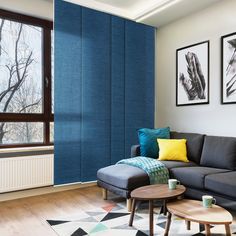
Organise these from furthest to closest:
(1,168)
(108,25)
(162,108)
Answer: (162,108) → (108,25) → (1,168)

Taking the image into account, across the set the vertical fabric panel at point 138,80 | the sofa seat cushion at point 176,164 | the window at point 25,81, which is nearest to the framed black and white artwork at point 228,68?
the sofa seat cushion at point 176,164

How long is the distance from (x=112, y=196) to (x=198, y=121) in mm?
1700

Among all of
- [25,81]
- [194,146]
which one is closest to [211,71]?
[194,146]

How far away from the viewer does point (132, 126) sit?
13.7ft

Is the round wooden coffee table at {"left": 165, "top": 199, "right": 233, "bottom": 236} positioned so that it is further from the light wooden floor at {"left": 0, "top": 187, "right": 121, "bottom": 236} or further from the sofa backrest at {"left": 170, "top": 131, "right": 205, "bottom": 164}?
the sofa backrest at {"left": 170, "top": 131, "right": 205, "bottom": 164}

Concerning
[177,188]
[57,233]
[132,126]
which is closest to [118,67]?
[132,126]

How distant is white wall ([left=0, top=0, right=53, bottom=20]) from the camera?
133 inches

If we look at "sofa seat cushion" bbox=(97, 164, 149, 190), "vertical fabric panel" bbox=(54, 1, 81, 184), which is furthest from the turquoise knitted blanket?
"vertical fabric panel" bbox=(54, 1, 81, 184)

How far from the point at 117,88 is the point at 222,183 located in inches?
83.0

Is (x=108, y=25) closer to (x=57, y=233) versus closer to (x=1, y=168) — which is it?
(x=1, y=168)

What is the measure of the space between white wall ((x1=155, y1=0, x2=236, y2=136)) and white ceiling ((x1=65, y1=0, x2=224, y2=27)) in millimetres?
149

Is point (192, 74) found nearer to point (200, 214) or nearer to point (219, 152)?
point (219, 152)

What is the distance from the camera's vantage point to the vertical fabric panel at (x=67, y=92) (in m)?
3.42

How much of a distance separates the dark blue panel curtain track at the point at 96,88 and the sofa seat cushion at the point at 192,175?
1.21m
